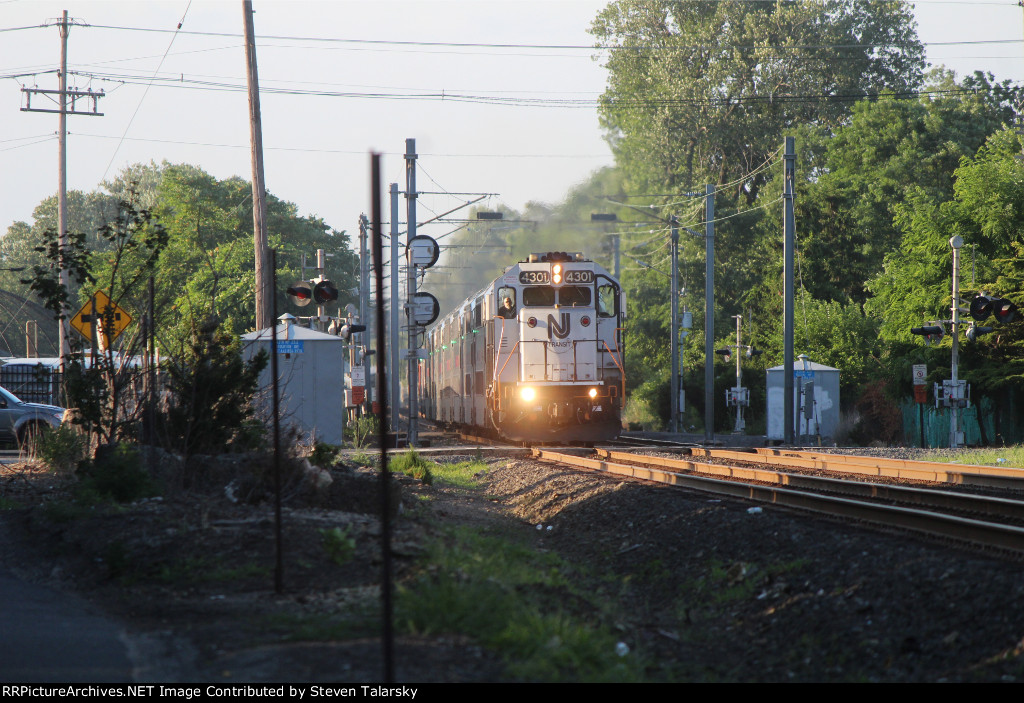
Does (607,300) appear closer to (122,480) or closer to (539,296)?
(539,296)

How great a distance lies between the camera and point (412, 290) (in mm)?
28062

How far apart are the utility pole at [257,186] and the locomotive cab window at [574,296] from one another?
6.52 m

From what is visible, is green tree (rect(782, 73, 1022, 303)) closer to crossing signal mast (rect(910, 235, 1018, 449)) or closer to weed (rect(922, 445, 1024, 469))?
crossing signal mast (rect(910, 235, 1018, 449))

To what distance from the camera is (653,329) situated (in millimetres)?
57312

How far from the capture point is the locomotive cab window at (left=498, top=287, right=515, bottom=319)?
75.2 feet

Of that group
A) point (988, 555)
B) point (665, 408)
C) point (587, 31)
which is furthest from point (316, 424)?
point (587, 31)

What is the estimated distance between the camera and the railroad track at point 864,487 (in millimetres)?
9469

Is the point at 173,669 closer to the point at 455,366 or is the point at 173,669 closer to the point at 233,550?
the point at 233,550

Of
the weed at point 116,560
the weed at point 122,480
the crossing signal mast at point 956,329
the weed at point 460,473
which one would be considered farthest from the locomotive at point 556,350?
the weed at point 116,560

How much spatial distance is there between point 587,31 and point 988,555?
191 ft

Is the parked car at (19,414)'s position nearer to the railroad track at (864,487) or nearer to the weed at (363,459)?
the weed at (363,459)

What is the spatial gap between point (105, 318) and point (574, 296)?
1189cm

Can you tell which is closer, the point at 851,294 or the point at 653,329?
the point at 851,294
